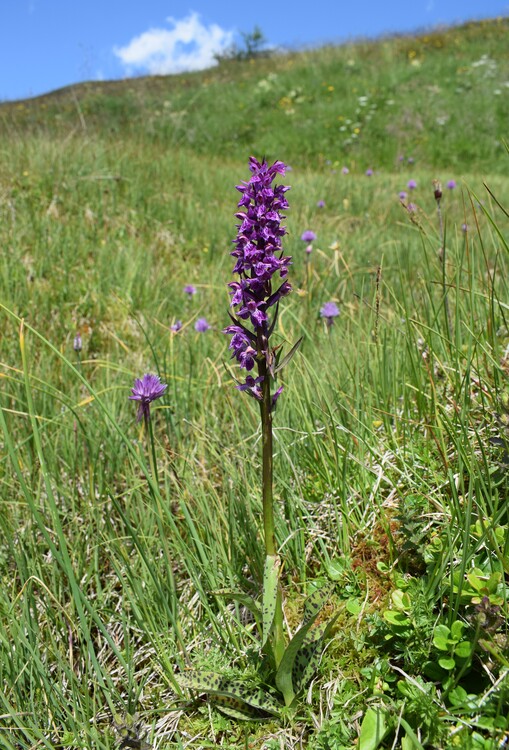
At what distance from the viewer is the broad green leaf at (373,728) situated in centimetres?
109

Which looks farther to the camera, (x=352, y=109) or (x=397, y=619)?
(x=352, y=109)

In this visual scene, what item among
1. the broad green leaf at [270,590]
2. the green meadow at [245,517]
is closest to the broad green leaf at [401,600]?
the green meadow at [245,517]

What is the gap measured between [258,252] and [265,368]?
0.78ft

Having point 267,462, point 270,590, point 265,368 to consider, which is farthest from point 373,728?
point 265,368

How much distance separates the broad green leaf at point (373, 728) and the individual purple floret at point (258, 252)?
0.72 meters

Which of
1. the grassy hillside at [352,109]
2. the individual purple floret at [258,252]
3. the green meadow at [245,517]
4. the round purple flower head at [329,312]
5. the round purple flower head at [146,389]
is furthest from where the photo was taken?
the grassy hillside at [352,109]

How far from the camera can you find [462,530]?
1258 millimetres

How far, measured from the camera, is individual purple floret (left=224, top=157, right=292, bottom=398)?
1065 mm

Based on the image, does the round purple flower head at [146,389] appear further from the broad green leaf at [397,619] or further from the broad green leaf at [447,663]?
the broad green leaf at [447,663]

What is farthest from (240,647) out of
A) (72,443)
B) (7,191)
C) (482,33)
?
(482,33)

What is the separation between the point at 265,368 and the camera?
112 cm

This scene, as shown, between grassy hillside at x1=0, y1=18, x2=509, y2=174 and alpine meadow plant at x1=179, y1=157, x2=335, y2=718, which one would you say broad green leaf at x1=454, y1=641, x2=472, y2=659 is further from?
grassy hillside at x1=0, y1=18, x2=509, y2=174

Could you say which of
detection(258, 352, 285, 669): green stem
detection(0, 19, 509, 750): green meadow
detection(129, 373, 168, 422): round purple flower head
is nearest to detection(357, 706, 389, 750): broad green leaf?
detection(0, 19, 509, 750): green meadow

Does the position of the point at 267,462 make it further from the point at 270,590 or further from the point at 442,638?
the point at 442,638
